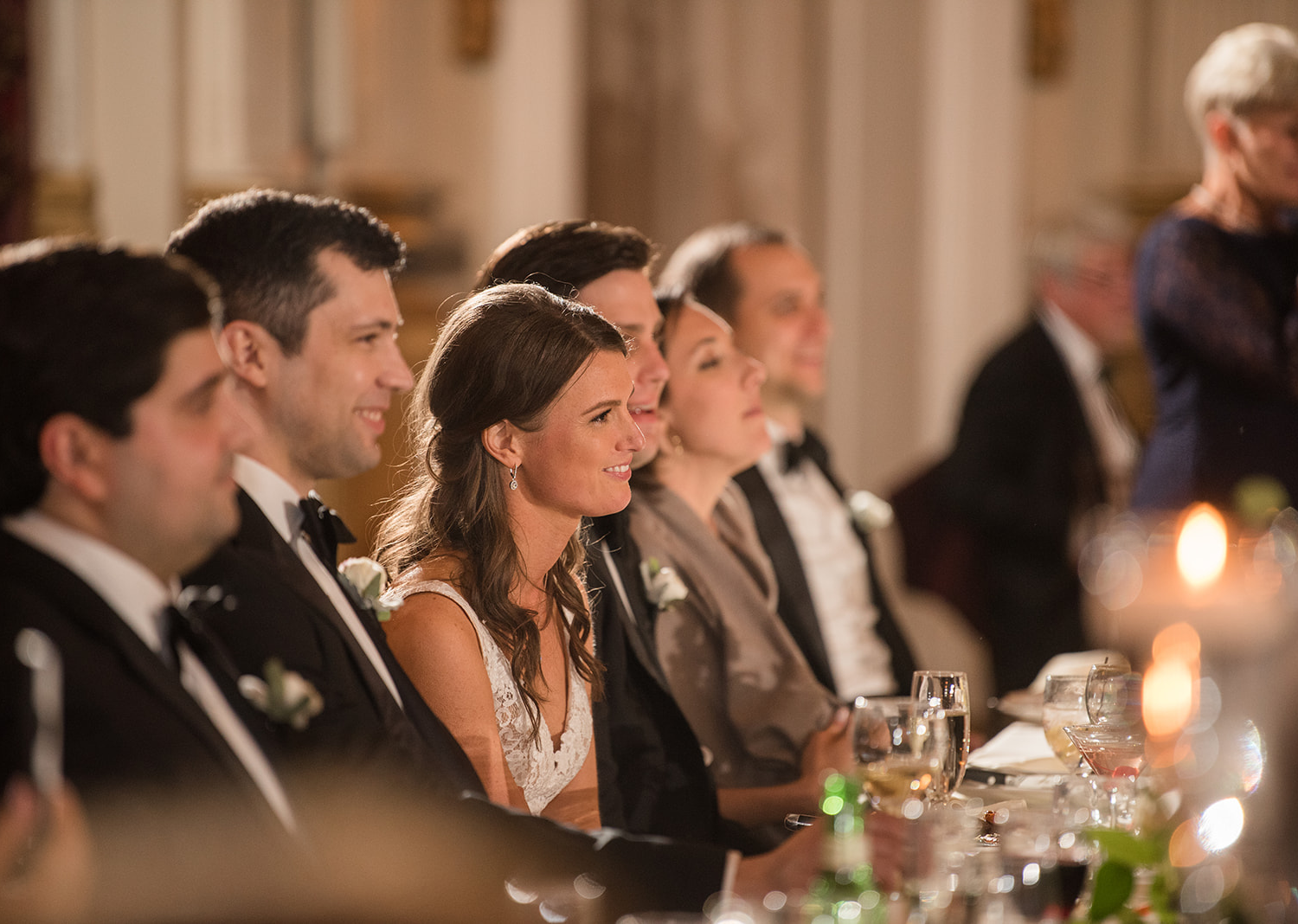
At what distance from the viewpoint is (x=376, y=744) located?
1.54 m

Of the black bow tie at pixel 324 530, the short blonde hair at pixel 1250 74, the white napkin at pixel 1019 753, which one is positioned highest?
the short blonde hair at pixel 1250 74

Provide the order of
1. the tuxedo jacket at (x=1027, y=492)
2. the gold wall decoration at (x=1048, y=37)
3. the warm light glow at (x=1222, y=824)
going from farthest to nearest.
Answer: the gold wall decoration at (x=1048, y=37), the tuxedo jacket at (x=1027, y=492), the warm light glow at (x=1222, y=824)

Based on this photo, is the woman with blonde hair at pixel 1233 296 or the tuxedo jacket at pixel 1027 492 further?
the tuxedo jacket at pixel 1027 492

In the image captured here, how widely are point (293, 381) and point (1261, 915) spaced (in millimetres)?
1302

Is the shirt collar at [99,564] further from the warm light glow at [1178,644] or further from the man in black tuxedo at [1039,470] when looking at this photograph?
the man in black tuxedo at [1039,470]

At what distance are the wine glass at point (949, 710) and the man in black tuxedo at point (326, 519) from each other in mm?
311

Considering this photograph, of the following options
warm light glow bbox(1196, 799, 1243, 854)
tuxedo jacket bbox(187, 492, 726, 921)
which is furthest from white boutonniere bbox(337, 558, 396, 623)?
warm light glow bbox(1196, 799, 1243, 854)

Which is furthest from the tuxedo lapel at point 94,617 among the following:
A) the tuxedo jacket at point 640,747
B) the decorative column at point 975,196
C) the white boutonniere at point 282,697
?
the decorative column at point 975,196

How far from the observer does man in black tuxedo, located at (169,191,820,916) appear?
4.93 ft

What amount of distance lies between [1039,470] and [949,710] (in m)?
2.82

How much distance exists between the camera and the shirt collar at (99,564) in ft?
4.03

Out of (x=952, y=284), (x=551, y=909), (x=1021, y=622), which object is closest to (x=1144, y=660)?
(x=551, y=909)

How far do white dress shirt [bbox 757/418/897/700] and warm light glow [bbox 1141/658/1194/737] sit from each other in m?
1.50

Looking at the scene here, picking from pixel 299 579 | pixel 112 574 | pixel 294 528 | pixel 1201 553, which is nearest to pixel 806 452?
pixel 1201 553
